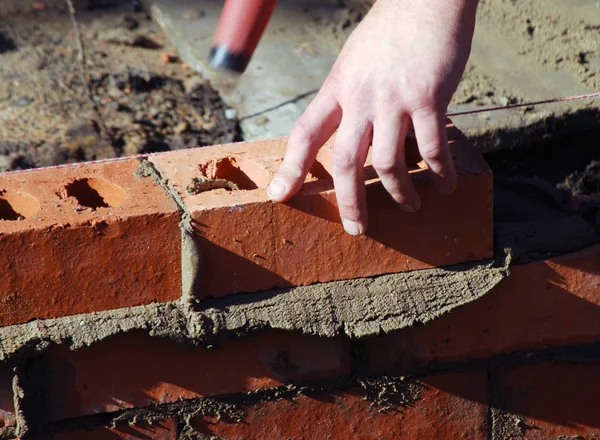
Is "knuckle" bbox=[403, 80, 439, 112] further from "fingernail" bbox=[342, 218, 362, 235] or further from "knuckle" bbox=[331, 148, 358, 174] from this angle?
"fingernail" bbox=[342, 218, 362, 235]

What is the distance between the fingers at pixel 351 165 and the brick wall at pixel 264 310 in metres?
0.09

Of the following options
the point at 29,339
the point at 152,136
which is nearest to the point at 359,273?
the point at 29,339

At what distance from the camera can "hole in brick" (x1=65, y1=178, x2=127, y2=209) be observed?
6.45 ft

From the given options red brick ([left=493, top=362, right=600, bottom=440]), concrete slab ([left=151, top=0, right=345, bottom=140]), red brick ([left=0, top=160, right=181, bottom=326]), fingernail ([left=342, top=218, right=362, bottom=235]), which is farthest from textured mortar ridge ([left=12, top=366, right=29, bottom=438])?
concrete slab ([left=151, top=0, right=345, bottom=140])

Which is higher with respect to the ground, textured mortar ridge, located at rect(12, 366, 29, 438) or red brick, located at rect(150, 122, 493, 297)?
red brick, located at rect(150, 122, 493, 297)

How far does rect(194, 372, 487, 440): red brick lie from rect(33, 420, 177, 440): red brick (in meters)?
0.07

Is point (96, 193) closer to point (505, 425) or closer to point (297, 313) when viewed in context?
point (297, 313)

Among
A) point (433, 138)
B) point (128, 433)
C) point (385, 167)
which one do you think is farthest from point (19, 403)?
point (433, 138)

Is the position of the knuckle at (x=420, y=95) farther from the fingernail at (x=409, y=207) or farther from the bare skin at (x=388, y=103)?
the fingernail at (x=409, y=207)

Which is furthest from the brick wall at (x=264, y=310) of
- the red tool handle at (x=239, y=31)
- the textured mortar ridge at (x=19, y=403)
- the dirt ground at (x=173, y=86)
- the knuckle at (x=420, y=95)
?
the dirt ground at (x=173, y=86)

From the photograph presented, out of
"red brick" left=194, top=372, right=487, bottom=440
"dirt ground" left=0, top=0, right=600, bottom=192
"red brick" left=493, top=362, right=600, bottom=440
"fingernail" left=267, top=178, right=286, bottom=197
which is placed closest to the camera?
"fingernail" left=267, top=178, right=286, bottom=197

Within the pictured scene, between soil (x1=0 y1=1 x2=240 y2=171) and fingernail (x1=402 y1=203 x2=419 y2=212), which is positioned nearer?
fingernail (x1=402 y1=203 x2=419 y2=212)

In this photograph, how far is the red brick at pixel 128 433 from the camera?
1964 mm

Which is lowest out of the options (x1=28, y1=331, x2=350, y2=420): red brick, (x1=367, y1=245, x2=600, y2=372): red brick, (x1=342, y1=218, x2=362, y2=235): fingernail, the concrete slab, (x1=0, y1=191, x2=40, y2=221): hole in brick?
the concrete slab
